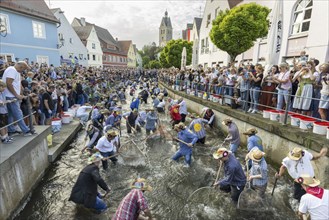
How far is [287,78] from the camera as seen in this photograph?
7.62 meters

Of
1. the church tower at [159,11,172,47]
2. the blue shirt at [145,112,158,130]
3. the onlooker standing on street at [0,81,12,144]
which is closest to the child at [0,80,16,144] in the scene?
the onlooker standing on street at [0,81,12,144]

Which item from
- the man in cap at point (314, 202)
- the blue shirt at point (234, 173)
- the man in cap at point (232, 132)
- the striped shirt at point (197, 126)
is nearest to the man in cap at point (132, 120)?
the striped shirt at point (197, 126)

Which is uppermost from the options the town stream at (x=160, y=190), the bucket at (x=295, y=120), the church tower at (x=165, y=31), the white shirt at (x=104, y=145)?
the church tower at (x=165, y=31)

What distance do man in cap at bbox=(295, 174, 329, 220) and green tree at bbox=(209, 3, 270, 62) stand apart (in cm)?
1371

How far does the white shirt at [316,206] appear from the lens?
3.31m

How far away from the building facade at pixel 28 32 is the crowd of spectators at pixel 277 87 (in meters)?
17.6

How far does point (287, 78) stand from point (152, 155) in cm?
589

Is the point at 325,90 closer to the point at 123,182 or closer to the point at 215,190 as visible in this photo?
the point at 215,190

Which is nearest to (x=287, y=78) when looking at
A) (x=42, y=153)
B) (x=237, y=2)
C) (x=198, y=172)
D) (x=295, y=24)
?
(x=198, y=172)

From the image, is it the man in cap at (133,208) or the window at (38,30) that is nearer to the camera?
the man in cap at (133,208)

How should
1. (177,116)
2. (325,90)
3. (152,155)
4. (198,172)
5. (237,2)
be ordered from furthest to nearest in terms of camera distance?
(237,2) → (177,116) → (152,155) → (198,172) → (325,90)

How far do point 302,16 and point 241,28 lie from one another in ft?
12.5

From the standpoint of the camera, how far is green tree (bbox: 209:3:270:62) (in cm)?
1507

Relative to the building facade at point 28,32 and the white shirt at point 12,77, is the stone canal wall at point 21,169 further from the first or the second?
the building facade at point 28,32
